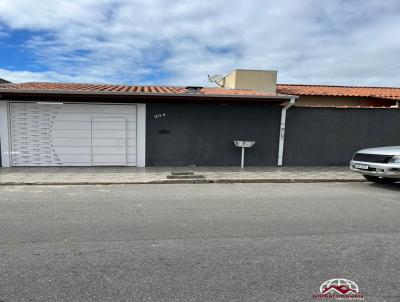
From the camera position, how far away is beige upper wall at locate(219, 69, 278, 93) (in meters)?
18.8

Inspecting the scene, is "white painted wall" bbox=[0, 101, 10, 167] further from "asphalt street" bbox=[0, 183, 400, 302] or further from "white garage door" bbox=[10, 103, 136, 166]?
"asphalt street" bbox=[0, 183, 400, 302]

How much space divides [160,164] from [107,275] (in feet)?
27.8

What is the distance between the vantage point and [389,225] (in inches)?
209

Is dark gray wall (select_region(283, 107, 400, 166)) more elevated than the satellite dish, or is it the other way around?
the satellite dish

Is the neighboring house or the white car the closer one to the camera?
the white car

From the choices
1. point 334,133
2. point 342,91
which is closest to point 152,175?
point 334,133

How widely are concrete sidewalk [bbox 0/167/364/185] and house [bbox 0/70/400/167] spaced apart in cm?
63

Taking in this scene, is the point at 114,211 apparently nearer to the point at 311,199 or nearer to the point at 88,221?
the point at 88,221

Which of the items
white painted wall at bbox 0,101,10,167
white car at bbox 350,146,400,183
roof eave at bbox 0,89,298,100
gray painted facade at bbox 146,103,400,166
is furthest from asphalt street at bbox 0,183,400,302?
gray painted facade at bbox 146,103,400,166

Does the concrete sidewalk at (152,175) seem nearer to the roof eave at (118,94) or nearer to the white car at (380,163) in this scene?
the white car at (380,163)

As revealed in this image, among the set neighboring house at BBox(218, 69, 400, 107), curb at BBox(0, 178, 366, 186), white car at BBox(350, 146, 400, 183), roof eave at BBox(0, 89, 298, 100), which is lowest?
curb at BBox(0, 178, 366, 186)

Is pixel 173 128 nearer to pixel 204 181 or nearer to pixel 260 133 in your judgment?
pixel 204 181

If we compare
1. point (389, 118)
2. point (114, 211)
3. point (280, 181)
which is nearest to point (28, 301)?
point (114, 211)

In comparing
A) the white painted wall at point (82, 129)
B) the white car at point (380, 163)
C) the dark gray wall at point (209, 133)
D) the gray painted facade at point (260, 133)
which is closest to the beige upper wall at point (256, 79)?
the gray painted facade at point (260, 133)
